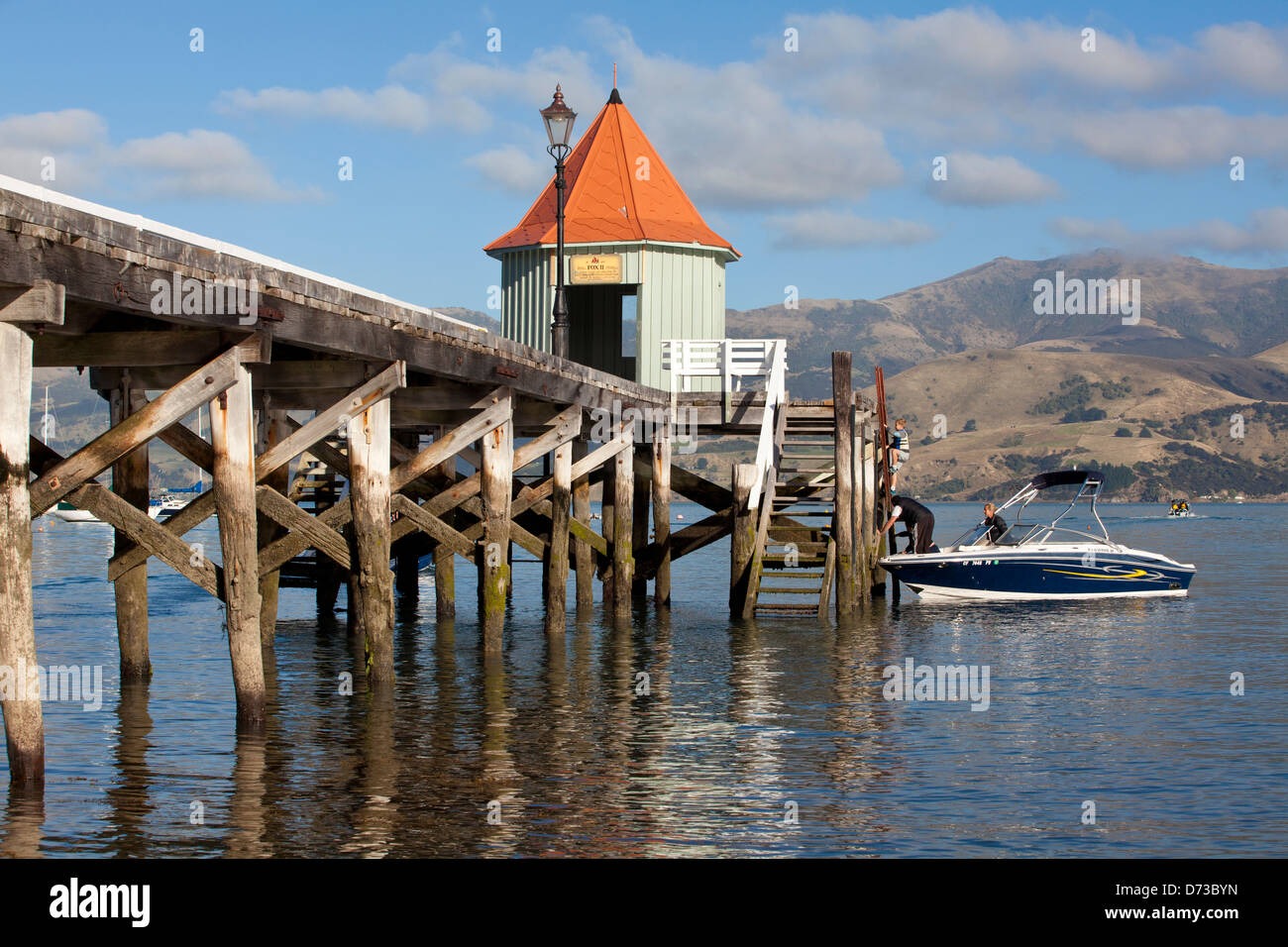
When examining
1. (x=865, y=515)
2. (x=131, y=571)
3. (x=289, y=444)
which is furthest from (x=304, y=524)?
(x=865, y=515)

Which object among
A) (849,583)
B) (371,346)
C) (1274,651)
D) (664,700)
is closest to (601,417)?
(849,583)

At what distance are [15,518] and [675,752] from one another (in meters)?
6.65

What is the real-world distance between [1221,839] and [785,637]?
43.0 feet

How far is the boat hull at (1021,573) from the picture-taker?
30.4 meters

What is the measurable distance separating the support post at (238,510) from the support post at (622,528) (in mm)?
12716

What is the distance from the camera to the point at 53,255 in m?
9.61

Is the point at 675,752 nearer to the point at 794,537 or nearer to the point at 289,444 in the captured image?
the point at 289,444

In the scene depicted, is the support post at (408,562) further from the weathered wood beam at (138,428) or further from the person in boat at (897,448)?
the weathered wood beam at (138,428)

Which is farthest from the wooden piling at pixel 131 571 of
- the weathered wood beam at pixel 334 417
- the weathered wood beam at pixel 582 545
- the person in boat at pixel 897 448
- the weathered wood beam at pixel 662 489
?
the person in boat at pixel 897 448

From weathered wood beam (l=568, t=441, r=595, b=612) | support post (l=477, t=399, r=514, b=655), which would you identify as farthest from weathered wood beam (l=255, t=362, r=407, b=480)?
weathered wood beam (l=568, t=441, r=595, b=612)

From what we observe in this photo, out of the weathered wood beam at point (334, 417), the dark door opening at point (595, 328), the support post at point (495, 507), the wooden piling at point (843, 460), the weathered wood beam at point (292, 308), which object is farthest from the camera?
the dark door opening at point (595, 328)

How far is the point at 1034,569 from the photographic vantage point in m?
30.6

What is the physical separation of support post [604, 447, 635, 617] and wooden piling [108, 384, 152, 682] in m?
9.51
